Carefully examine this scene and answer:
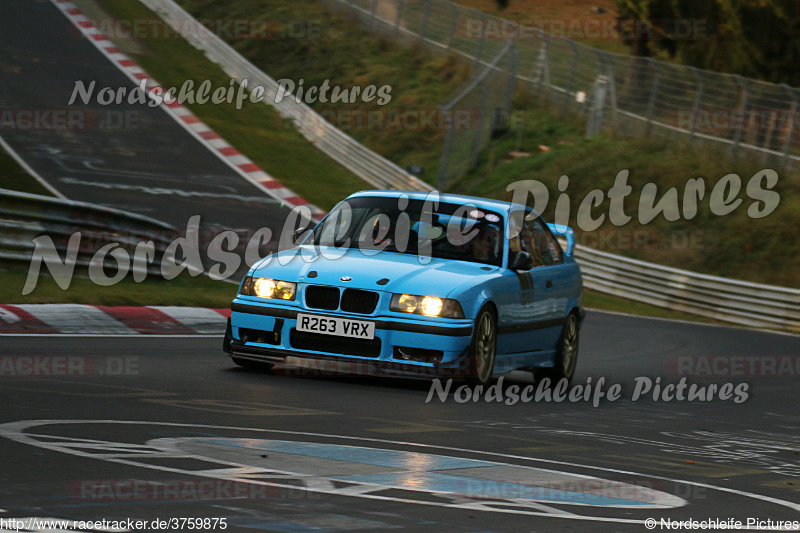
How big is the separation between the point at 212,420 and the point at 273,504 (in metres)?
2.39

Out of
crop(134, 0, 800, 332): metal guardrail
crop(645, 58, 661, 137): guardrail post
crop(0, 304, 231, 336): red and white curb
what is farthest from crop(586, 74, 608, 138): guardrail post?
crop(0, 304, 231, 336): red and white curb

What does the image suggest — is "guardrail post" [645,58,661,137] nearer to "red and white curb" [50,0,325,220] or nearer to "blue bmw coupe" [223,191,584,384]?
"red and white curb" [50,0,325,220]

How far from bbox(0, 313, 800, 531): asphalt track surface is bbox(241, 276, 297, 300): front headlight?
626 mm

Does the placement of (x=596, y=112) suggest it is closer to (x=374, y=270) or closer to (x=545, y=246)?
(x=545, y=246)

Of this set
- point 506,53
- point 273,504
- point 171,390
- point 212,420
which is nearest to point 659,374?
point 171,390

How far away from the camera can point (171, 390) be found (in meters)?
8.77

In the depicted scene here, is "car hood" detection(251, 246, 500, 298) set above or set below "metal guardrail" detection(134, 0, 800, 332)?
above

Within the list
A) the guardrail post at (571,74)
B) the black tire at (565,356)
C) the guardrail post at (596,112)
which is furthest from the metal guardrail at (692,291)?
the black tire at (565,356)

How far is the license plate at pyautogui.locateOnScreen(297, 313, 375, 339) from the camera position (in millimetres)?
9578

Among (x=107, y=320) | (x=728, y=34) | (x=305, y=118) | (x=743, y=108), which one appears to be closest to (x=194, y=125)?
(x=305, y=118)

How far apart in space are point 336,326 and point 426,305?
A: 66cm

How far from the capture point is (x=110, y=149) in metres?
28.3

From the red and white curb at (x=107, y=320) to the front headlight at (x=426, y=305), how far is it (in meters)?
3.57

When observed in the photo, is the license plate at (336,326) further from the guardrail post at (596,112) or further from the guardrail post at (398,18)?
the guardrail post at (398,18)
